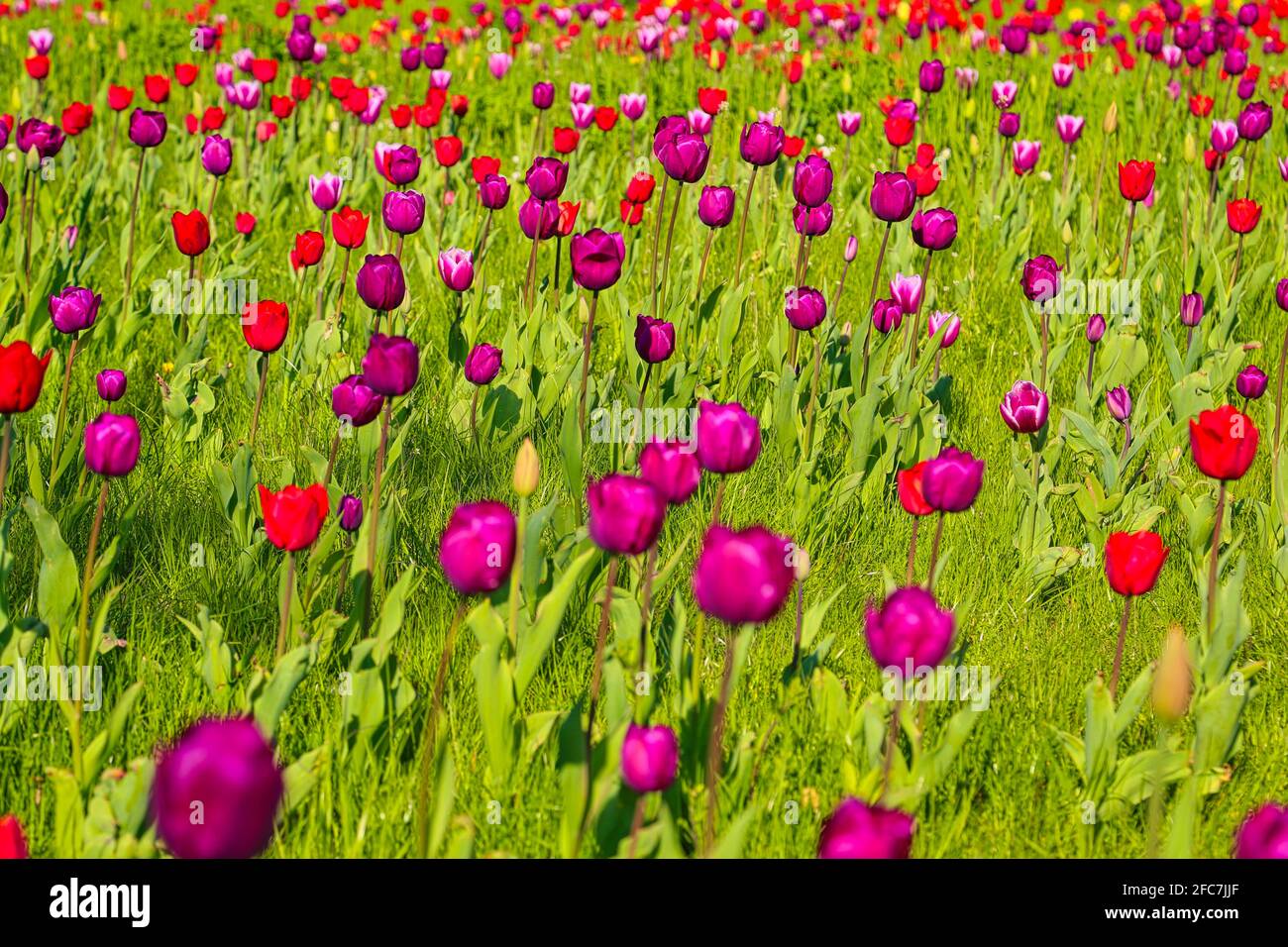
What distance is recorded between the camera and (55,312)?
330 centimetres

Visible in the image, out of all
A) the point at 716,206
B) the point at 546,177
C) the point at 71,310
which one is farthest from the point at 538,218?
the point at 71,310

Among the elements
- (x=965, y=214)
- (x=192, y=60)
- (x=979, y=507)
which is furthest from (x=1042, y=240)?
(x=192, y=60)

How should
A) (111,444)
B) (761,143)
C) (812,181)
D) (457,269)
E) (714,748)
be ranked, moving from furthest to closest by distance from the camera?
1. (761,143)
2. (812,181)
3. (457,269)
4. (111,444)
5. (714,748)

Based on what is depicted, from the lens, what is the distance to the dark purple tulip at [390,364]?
243 cm

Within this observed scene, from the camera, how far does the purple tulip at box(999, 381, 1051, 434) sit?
306 centimetres

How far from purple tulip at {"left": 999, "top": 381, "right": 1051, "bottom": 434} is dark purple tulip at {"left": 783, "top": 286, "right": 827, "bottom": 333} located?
2.08ft

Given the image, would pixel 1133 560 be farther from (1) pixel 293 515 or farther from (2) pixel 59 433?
(2) pixel 59 433

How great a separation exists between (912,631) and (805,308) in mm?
1824

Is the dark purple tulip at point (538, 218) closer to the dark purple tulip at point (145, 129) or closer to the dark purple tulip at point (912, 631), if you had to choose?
the dark purple tulip at point (145, 129)

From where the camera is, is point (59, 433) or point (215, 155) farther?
point (215, 155)

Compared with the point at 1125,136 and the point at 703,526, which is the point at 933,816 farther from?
the point at 1125,136

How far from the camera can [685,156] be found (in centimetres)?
399

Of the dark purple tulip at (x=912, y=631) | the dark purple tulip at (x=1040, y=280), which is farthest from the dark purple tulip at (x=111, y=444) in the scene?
the dark purple tulip at (x=1040, y=280)

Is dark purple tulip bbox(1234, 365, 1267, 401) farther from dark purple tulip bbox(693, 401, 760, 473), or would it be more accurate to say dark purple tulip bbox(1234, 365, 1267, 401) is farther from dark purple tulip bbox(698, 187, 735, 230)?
dark purple tulip bbox(693, 401, 760, 473)
